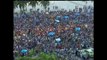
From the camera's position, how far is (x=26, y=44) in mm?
2795
